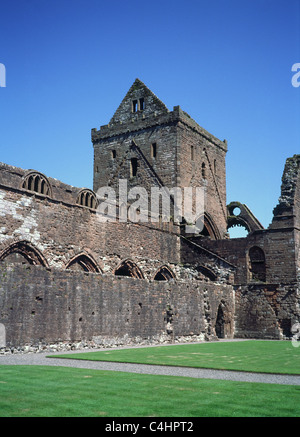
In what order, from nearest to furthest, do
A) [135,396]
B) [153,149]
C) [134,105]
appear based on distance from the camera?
[135,396] < [153,149] < [134,105]

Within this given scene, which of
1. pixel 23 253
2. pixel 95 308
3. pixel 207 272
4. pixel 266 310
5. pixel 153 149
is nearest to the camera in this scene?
pixel 95 308

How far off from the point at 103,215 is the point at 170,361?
13.1 metres

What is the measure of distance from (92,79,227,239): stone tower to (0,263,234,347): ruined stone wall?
40.7 feet

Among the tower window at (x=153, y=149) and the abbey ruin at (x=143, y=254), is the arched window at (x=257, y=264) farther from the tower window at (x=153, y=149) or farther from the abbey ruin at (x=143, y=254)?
the tower window at (x=153, y=149)

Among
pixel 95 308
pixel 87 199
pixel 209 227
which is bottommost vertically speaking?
pixel 95 308

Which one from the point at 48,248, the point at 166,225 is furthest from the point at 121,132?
the point at 48,248

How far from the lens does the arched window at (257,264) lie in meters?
26.6

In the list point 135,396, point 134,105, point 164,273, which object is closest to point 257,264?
point 164,273

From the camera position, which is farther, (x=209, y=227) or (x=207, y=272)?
(x=209, y=227)

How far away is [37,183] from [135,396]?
1511 centimetres

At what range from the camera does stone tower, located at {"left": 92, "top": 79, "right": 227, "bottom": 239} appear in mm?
31953

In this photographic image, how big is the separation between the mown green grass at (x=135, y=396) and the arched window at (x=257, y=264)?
19631 millimetres

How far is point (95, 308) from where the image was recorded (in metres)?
15.3

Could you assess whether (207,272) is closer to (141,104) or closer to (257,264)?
(257,264)
